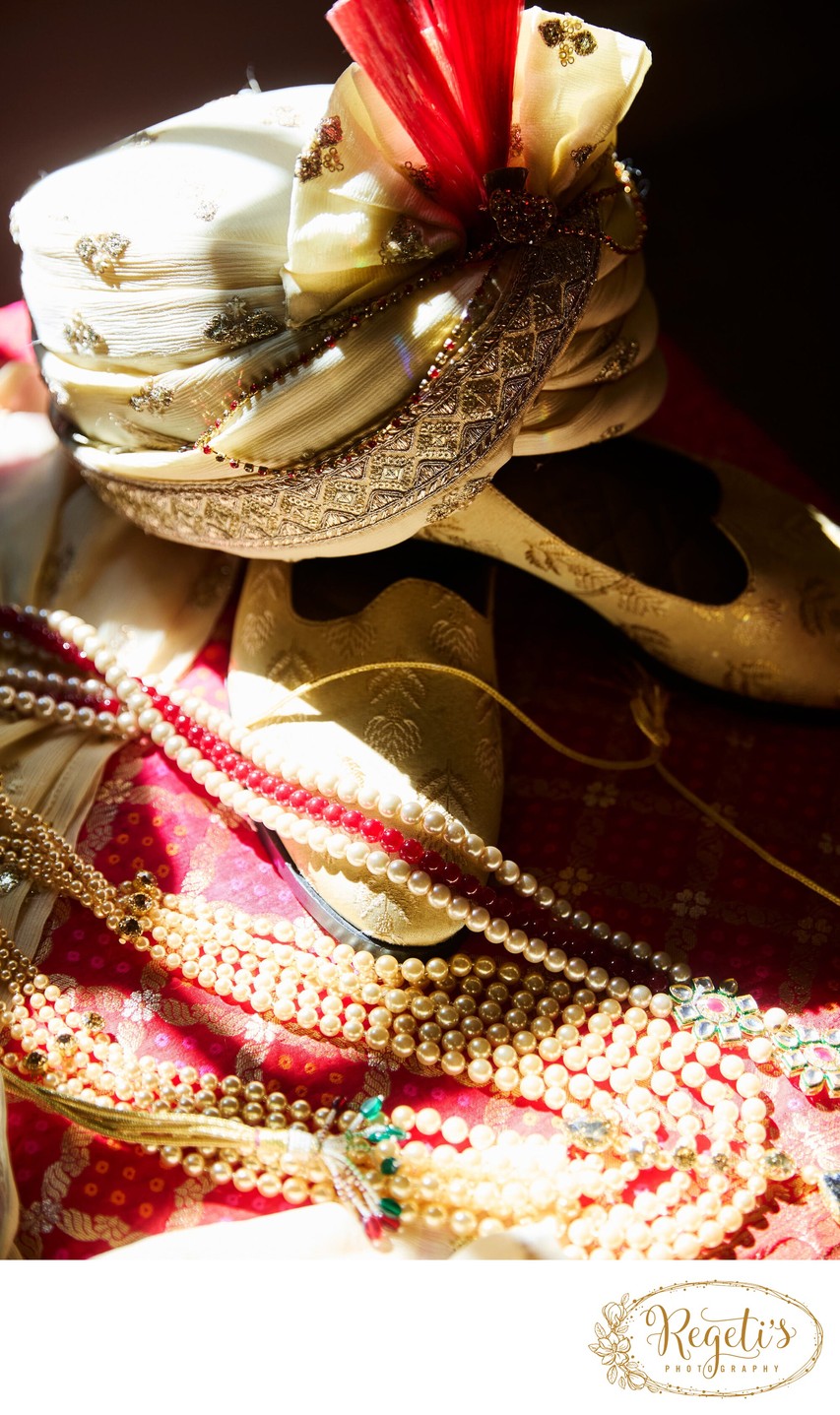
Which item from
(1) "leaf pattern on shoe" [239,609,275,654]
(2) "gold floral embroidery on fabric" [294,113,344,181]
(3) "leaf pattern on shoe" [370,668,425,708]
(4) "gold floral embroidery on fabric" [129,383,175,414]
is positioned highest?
(2) "gold floral embroidery on fabric" [294,113,344,181]

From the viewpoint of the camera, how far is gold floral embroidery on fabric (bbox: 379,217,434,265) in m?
0.66

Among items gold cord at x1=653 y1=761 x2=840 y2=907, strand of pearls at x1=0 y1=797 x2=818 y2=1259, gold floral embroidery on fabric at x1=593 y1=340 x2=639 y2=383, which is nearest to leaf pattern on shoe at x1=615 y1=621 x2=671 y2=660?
gold cord at x1=653 y1=761 x2=840 y2=907

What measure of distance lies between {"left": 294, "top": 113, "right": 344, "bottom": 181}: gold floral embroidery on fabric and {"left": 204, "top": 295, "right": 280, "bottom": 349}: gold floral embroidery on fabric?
3.7 inches

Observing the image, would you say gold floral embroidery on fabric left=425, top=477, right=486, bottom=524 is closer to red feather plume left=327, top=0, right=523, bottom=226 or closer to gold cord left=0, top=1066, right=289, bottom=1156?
red feather plume left=327, top=0, right=523, bottom=226

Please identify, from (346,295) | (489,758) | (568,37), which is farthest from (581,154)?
(489,758)

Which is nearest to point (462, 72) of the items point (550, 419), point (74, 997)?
point (550, 419)

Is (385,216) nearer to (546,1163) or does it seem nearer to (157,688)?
(157,688)

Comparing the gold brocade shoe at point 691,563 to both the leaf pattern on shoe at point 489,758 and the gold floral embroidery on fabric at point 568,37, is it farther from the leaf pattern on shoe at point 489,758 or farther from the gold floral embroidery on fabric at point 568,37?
the gold floral embroidery on fabric at point 568,37

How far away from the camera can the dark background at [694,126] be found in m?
1.06

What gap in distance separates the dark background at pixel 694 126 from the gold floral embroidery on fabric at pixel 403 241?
0.55 meters

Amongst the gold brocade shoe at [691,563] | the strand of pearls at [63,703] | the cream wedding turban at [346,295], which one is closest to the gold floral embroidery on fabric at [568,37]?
the cream wedding turban at [346,295]

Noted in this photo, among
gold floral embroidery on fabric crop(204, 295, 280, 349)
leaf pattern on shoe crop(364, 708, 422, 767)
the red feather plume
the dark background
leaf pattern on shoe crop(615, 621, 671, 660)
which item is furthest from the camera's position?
the dark background

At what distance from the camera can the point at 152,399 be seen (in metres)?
0.76

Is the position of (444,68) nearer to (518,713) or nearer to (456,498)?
(456,498)
